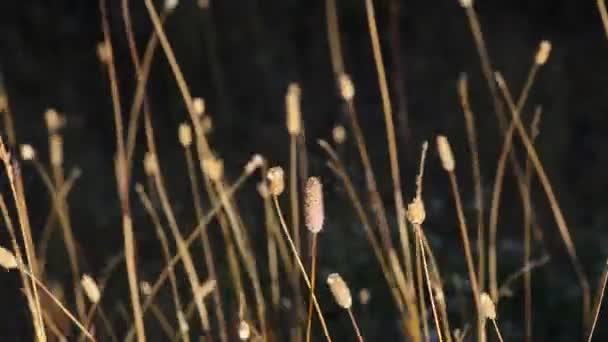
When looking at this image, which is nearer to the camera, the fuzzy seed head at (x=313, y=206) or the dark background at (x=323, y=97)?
the fuzzy seed head at (x=313, y=206)

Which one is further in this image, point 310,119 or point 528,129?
point 310,119

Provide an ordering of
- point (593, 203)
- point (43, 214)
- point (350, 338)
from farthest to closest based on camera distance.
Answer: point (593, 203)
point (43, 214)
point (350, 338)

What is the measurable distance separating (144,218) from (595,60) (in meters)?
1.75

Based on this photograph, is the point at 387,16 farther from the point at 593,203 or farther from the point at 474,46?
the point at 593,203

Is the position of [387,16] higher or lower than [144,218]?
higher

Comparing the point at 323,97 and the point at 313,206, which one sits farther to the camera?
the point at 323,97

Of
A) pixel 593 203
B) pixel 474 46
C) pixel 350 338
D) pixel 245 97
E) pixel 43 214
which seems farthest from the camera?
pixel 474 46

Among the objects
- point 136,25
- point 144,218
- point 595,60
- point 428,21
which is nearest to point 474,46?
point 428,21

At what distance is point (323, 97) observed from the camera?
3477mm

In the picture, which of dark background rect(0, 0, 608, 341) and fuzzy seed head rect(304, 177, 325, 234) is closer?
fuzzy seed head rect(304, 177, 325, 234)

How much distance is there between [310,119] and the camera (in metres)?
3.39

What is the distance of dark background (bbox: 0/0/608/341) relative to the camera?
8.93 feet

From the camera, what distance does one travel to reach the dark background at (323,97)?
272 cm

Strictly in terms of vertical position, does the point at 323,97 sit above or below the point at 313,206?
above
